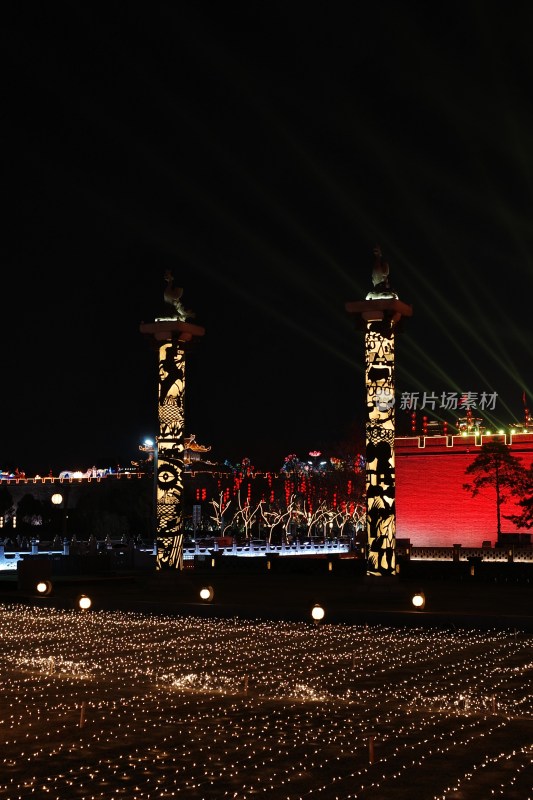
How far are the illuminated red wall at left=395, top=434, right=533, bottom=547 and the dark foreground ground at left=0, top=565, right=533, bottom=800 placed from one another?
20386mm

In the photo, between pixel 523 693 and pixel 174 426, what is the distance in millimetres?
14886

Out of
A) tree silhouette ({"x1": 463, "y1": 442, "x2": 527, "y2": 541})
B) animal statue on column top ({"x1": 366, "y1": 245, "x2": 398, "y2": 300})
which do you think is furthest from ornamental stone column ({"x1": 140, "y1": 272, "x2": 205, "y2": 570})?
tree silhouette ({"x1": 463, "y1": 442, "x2": 527, "y2": 541})

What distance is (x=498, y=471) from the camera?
36656 millimetres

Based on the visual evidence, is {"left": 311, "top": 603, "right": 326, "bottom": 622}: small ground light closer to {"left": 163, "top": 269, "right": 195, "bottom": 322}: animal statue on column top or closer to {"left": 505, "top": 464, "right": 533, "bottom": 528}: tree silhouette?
{"left": 163, "top": 269, "right": 195, "bottom": 322}: animal statue on column top

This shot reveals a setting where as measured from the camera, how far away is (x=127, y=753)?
7.34m

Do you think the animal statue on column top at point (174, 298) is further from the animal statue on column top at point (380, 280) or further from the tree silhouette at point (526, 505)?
the tree silhouette at point (526, 505)

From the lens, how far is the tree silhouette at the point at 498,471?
3622 cm

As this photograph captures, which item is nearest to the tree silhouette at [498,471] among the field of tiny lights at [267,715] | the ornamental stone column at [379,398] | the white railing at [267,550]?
the white railing at [267,550]

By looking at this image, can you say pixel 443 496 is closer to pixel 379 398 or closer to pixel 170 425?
pixel 170 425

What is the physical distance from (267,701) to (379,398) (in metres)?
11.4

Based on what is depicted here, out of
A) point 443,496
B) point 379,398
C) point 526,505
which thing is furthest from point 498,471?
point 379,398

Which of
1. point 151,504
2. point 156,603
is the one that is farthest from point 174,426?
point 151,504

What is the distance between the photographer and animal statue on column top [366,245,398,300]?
66.3 feet

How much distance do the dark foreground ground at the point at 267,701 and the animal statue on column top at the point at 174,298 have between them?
8028 mm
